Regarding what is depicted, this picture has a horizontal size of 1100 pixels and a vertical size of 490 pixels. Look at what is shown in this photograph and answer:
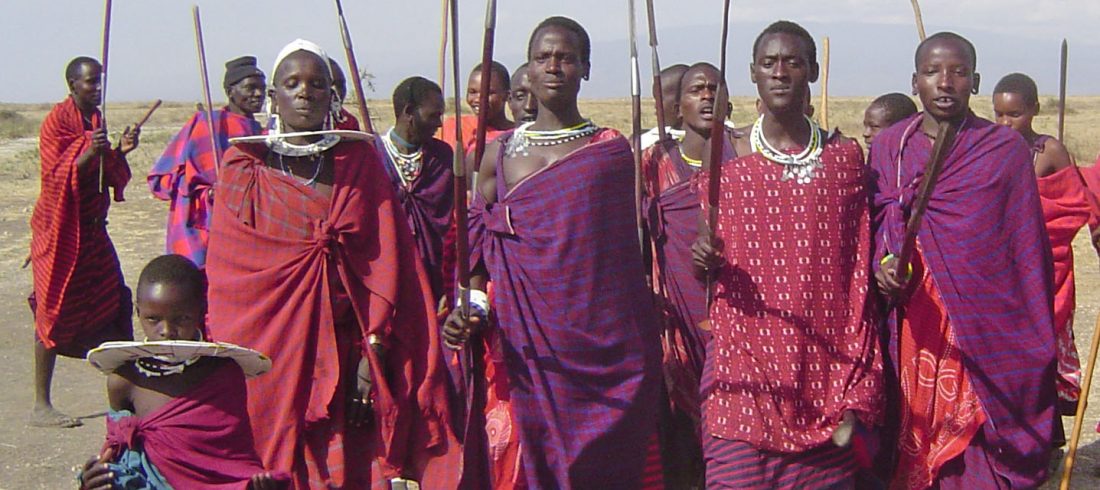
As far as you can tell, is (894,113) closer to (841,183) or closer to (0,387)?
(841,183)

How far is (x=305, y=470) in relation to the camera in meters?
4.47

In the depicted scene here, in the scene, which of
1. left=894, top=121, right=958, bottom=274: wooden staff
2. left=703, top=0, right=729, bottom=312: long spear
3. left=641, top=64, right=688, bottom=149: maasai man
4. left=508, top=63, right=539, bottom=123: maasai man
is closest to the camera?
left=703, top=0, right=729, bottom=312: long spear

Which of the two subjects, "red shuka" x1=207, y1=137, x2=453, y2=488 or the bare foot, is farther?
the bare foot

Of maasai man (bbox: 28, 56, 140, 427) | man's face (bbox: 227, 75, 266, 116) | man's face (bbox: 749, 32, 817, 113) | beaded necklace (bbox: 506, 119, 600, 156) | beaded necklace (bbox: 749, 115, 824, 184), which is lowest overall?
maasai man (bbox: 28, 56, 140, 427)

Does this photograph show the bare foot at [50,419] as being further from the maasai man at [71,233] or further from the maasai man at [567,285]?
the maasai man at [567,285]

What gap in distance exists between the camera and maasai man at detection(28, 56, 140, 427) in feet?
25.1

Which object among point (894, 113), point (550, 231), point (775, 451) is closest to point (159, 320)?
point (550, 231)

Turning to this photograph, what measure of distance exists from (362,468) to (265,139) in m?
1.22

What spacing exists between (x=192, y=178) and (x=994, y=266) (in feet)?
13.4

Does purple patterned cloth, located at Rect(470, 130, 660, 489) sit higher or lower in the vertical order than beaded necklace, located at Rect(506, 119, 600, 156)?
lower

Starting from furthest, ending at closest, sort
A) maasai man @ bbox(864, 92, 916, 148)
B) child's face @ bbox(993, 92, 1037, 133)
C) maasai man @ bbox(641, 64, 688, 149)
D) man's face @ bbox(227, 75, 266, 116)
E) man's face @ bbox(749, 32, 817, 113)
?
man's face @ bbox(227, 75, 266, 116), child's face @ bbox(993, 92, 1037, 133), maasai man @ bbox(864, 92, 916, 148), maasai man @ bbox(641, 64, 688, 149), man's face @ bbox(749, 32, 817, 113)

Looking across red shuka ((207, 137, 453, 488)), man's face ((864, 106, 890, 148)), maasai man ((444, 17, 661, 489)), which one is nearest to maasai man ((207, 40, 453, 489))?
red shuka ((207, 137, 453, 488))

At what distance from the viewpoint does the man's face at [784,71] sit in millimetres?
4492

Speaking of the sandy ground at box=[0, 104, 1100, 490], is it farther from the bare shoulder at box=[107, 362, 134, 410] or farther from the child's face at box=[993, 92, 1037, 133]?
the bare shoulder at box=[107, 362, 134, 410]
